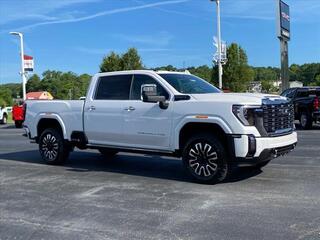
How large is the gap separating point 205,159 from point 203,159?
4 centimetres

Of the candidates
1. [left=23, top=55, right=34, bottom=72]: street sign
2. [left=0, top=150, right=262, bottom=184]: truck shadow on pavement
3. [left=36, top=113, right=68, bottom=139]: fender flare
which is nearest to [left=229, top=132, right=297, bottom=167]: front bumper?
[left=0, top=150, right=262, bottom=184]: truck shadow on pavement

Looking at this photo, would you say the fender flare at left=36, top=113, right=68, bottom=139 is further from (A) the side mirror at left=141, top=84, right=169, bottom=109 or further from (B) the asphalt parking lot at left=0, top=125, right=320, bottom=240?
(A) the side mirror at left=141, top=84, right=169, bottom=109

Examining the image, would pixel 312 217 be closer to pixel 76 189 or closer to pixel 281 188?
pixel 281 188

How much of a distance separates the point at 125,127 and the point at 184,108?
148cm

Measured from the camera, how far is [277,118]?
26.9ft

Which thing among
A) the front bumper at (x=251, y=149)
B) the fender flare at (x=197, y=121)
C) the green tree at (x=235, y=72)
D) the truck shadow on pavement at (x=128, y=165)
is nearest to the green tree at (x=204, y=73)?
the green tree at (x=235, y=72)

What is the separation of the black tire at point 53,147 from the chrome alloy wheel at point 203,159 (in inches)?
138

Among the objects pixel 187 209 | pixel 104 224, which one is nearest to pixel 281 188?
pixel 187 209

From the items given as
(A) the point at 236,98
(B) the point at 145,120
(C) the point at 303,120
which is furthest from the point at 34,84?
(A) the point at 236,98

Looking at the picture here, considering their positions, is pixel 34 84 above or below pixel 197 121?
above

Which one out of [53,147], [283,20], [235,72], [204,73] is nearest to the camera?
[53,147]

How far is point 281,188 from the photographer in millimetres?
7719

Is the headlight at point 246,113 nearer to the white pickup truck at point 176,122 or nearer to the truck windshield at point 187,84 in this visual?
the white pickup truck at point 176,122

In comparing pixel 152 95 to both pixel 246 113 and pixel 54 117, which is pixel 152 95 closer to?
pixel 246 113
